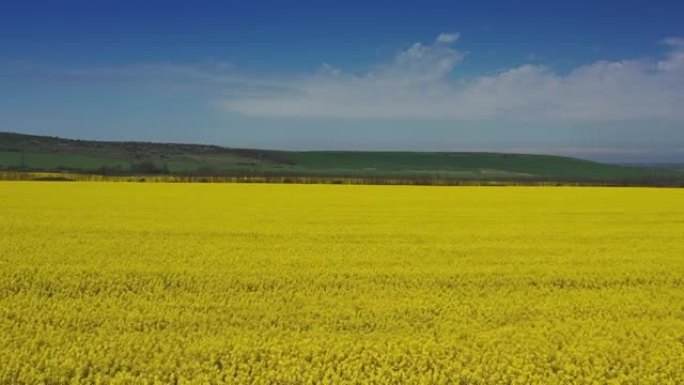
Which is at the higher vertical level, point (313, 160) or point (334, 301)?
point (313, 160)

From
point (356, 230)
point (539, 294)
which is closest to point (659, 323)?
point (539, 294)

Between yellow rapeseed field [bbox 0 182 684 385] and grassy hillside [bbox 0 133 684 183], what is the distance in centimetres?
6039

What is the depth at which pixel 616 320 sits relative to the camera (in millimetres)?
9242

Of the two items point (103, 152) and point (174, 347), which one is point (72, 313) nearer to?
point (174, 347)

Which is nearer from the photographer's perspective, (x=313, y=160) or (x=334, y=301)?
(x=334, y=301)

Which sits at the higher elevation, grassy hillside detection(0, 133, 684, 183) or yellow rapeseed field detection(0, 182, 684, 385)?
grassy hillside detection(0, 133, 684, 183)

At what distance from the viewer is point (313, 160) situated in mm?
104188

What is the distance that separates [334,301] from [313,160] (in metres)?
94.7

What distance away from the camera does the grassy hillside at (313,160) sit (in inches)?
3196

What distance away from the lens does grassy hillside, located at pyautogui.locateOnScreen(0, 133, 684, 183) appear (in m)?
81.2

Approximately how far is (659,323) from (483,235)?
8319 millimetres

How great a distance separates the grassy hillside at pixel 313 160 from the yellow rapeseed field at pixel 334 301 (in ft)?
198

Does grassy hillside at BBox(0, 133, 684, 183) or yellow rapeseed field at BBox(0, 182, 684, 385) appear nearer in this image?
yellow rapeseed field at BBox(0, 182, 684, 385)

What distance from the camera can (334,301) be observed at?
988 cm
